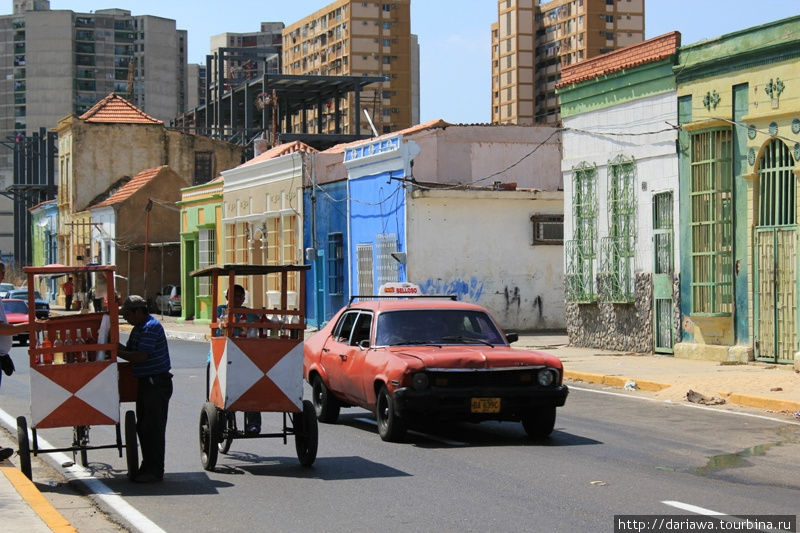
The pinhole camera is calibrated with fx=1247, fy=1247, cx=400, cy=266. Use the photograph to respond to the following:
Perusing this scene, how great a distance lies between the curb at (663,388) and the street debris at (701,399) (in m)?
0.20

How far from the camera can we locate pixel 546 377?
13.1 meters

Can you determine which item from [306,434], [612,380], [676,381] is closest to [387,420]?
[306,434]

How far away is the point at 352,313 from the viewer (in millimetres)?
15242

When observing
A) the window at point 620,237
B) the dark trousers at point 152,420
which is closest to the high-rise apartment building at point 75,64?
the window at point 620,237

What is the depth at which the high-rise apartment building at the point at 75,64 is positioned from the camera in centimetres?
15350

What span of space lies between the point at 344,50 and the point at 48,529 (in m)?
154

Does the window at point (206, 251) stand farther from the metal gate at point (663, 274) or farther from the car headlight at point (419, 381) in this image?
the car headlight at point (419, 381)

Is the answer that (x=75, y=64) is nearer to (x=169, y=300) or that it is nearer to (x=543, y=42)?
(x=543, y=42)

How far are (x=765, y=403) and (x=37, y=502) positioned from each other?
34.9 feet

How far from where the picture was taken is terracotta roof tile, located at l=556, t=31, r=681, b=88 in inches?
989

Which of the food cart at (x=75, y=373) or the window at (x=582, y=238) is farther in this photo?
the window at (x=582, y=238)

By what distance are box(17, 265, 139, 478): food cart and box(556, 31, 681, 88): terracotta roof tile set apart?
16.9 m

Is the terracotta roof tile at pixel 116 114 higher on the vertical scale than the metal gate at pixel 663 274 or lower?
higher

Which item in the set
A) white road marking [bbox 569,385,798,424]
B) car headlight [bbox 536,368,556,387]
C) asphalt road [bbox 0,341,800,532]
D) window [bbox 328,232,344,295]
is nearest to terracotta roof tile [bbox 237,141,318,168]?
window [bbox 328,232,344,295]
